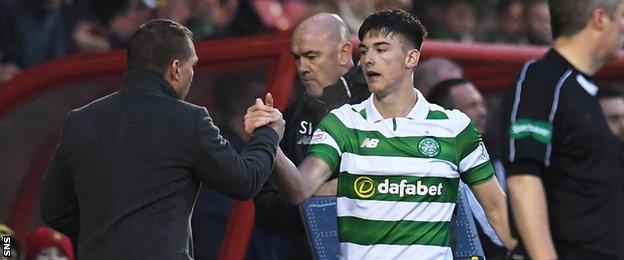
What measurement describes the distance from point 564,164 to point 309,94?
2231 mm

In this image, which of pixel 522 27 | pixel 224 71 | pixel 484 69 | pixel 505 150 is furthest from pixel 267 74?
pixel 522 27

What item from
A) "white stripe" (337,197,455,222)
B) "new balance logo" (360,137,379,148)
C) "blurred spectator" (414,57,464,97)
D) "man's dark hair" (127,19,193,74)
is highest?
"blurred spectator" (414,57,464,97)

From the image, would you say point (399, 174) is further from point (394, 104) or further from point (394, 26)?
point (394, 26)

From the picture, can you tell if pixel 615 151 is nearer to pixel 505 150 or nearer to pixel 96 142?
pixel 505 150

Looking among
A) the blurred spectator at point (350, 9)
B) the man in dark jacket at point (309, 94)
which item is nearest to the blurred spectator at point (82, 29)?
the blurred spectator at point (350, 9)

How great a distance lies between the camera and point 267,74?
8.47 meters

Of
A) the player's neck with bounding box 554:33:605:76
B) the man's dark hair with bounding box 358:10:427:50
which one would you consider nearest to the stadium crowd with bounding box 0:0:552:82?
the man's dark hair with bounding box 358:10:427:50

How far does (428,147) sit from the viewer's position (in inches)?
254

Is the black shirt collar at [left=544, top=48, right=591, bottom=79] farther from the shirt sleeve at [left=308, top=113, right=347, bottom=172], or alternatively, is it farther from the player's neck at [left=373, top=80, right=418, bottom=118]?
the shirt sleeve at [left=308, top=113, right=347, bottom=172]

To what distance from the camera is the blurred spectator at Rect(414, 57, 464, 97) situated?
29.2 ft

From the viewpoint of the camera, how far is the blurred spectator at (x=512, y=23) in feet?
44.1

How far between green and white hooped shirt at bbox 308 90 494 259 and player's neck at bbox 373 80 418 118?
28 mm

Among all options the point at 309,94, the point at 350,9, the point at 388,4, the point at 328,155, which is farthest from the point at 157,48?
the point at 350,9

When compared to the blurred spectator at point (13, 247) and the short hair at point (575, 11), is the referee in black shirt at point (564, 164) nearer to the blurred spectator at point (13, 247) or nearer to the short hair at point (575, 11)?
the short hair at point (575, 11)
